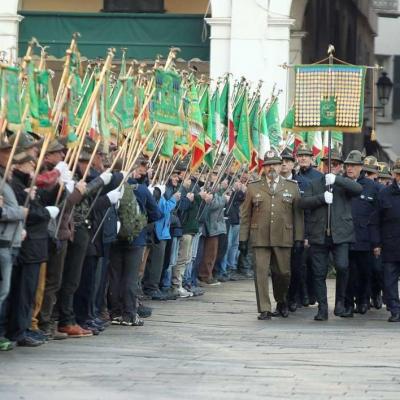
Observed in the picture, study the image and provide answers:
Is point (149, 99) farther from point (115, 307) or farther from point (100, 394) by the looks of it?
point (100, 394)

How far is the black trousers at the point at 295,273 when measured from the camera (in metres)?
20.1

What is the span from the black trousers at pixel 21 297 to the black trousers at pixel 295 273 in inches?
218

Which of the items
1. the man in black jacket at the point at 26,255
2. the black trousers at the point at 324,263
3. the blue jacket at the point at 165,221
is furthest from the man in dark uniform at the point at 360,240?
the man in black jacket at the point at 26,255

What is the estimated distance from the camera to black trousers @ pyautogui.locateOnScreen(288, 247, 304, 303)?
20.1 metres

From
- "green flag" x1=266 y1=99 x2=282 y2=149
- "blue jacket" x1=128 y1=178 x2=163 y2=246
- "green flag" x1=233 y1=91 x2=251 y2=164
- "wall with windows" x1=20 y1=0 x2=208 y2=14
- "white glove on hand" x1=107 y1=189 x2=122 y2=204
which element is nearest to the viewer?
"white glove on hand" x1=107 y1=189 x2=122 y2=204

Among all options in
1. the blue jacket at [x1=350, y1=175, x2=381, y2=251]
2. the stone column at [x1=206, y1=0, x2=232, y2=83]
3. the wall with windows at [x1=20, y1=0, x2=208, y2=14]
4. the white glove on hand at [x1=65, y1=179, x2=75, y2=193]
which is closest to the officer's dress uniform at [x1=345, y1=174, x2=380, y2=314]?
the blue jacket at [x1=350, y1=175, x2=381, y2=251]

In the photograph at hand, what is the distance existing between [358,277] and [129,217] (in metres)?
3.65

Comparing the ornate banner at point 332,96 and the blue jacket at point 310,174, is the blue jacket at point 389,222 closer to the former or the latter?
the ornate banner at point 332,96

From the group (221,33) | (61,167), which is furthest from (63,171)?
(221,33)

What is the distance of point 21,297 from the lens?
49.2ft

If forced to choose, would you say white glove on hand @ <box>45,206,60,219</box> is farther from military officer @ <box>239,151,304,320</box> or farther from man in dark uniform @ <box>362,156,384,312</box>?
man in dark uniform @ <box>362,156,384,312</box>

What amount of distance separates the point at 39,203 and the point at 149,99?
305cm

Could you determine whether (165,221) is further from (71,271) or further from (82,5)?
(82,5)

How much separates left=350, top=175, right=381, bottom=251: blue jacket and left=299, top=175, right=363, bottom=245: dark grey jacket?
326mm
